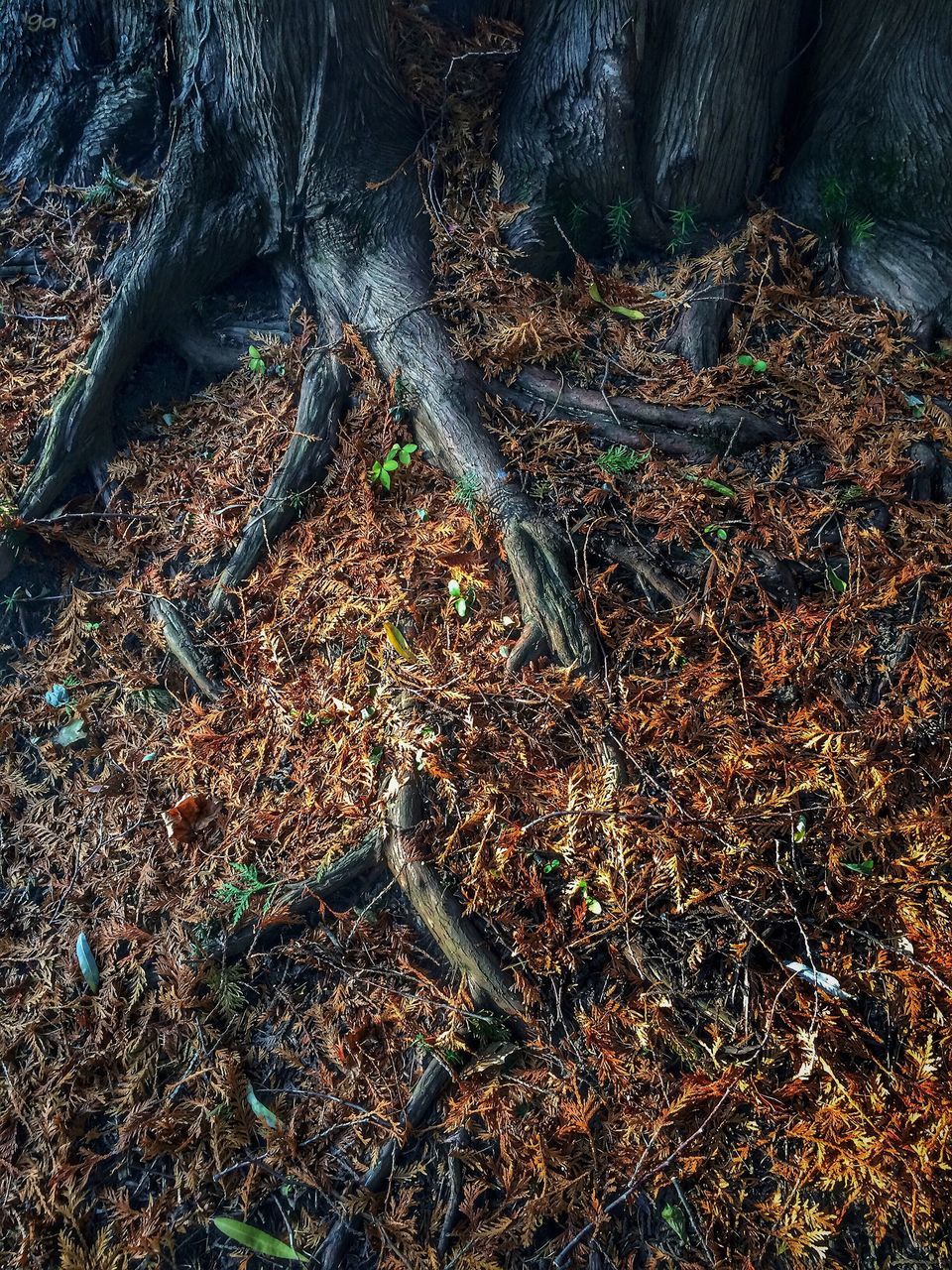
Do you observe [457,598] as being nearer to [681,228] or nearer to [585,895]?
[585,895]

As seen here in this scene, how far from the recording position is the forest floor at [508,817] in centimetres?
226

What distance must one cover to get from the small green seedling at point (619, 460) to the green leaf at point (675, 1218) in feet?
7.85

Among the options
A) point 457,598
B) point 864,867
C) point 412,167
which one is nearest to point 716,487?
point 457,598

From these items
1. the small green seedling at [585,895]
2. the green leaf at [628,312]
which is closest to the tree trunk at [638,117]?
the green leaf at [628,312]

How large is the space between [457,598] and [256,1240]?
2.07 metres

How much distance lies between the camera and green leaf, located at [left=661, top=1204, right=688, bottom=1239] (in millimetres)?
2174

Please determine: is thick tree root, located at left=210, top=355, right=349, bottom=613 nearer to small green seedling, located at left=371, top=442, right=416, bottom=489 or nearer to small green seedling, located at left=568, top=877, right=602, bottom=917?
small green seedling, located at left=371, top=442, right=416, bottom=489

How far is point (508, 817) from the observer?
2.59 m

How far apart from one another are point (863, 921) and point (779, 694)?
75 cm

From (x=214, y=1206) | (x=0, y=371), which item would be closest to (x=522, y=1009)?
(x=214, y=1206)

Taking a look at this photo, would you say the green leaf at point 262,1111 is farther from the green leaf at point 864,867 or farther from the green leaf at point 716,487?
the green leaf at point 716,487

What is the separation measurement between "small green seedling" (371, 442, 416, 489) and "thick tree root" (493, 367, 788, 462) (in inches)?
19.9

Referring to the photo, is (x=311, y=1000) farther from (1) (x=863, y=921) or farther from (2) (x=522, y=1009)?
(1) (x=863, y=921)

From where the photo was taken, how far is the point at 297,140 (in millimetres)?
3438
